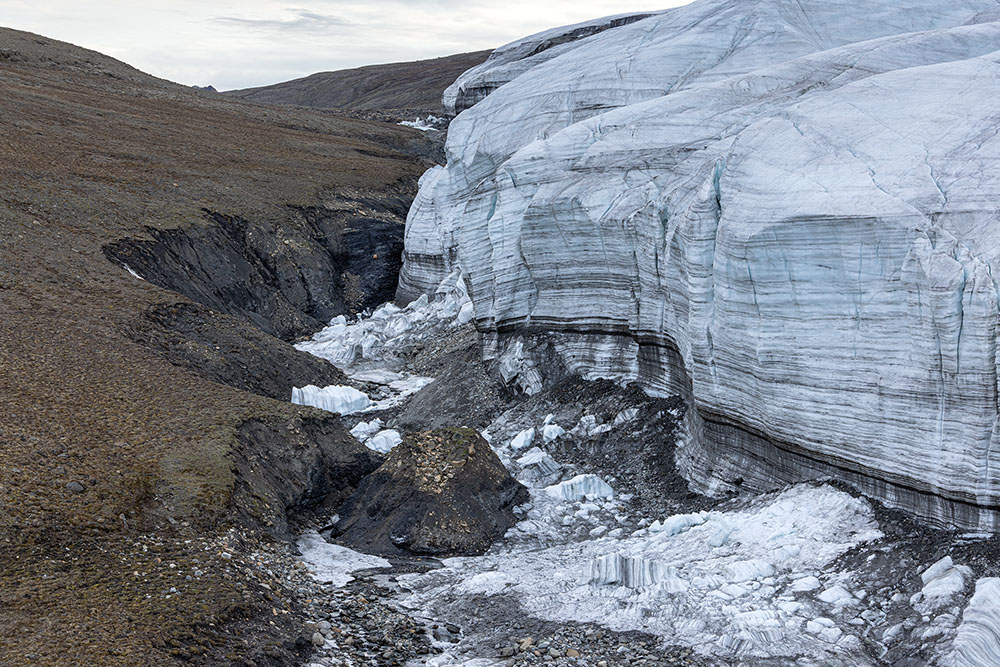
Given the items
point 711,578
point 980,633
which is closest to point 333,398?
point 711,578

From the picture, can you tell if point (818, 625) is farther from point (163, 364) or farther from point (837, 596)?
point (163, 364)

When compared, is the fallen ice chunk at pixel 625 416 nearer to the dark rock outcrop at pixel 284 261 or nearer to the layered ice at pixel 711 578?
the layered ice at pixel 711 578

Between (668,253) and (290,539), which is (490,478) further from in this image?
(668,253)

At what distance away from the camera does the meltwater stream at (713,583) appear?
432 inches

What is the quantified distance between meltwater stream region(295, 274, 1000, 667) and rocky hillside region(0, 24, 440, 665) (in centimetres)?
224

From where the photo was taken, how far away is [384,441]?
64.8ft

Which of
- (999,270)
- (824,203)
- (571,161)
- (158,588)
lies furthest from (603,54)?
(158,588)

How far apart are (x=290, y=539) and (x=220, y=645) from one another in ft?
12.8

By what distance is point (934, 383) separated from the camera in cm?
1245

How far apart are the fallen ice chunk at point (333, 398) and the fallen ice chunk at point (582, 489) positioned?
757 centimetres

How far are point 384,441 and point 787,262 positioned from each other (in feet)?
31.0

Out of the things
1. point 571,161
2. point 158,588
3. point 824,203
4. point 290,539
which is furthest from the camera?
point 571,161

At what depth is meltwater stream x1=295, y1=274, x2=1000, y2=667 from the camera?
10984mm

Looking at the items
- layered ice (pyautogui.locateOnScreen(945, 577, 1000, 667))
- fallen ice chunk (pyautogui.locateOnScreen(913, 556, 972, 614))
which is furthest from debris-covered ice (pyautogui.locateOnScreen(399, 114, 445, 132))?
layered ice (pyautogui.locateOnScreen(945, 577, 1000, 667))
